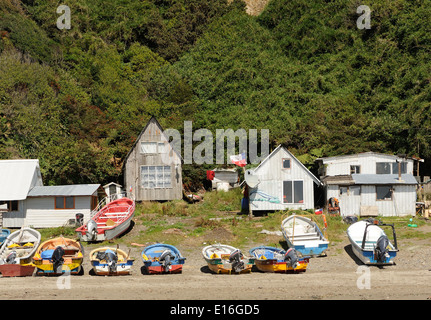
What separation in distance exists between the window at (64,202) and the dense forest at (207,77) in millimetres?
4834

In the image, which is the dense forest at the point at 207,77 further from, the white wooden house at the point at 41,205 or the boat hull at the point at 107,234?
the boat hull at the point at 107,234

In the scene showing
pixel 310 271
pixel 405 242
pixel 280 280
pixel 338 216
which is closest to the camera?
pixel 280 280

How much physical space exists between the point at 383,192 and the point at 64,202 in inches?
781

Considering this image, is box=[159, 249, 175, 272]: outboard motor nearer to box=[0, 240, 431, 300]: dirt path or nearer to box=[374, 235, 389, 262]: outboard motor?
box=[0, 240, 431, 300]: dirt path

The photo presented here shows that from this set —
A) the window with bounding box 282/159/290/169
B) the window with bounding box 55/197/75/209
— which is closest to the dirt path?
the window with bounding box 55/197/75/209

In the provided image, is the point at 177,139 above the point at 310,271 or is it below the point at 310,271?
above

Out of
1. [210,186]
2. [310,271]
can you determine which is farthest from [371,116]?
[310,271]

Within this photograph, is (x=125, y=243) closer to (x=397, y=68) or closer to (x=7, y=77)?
(x=7, y=77)

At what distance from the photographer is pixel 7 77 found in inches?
1519

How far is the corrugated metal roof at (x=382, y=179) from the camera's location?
1121 inches

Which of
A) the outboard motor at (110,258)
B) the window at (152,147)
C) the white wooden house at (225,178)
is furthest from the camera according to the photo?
the white wooden house at (225,178)

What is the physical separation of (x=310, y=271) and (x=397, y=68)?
33.6 meters

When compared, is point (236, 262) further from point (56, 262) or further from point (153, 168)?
point (153, 168)

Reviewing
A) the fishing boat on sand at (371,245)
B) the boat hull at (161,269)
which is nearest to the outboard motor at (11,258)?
the boat hull at (161,269)
